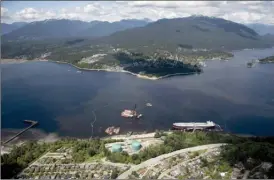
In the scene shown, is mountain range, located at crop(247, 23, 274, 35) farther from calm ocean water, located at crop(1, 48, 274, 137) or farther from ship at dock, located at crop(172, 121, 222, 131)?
ship at dock, located at crop(172, 121, 222, 131)

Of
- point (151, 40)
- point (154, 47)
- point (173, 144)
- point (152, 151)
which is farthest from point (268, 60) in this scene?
point (151, 40)

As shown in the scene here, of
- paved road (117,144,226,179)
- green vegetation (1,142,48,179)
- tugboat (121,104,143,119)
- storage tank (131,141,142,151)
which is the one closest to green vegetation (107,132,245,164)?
paved road (117,144,226,179)

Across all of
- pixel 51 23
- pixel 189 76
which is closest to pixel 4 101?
pixel 189 76

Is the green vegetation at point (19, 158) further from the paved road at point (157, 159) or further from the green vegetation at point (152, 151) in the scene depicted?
the paved road at point (157, 159)

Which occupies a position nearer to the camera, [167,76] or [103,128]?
[103,128]

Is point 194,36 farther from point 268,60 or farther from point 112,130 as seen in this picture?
point 112,130

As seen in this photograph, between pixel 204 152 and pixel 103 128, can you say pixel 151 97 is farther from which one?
pixel 204 152

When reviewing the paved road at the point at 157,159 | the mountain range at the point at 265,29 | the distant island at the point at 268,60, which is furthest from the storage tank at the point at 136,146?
the distant island at the point at 268,60

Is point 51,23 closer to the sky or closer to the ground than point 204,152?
closer to the sky
